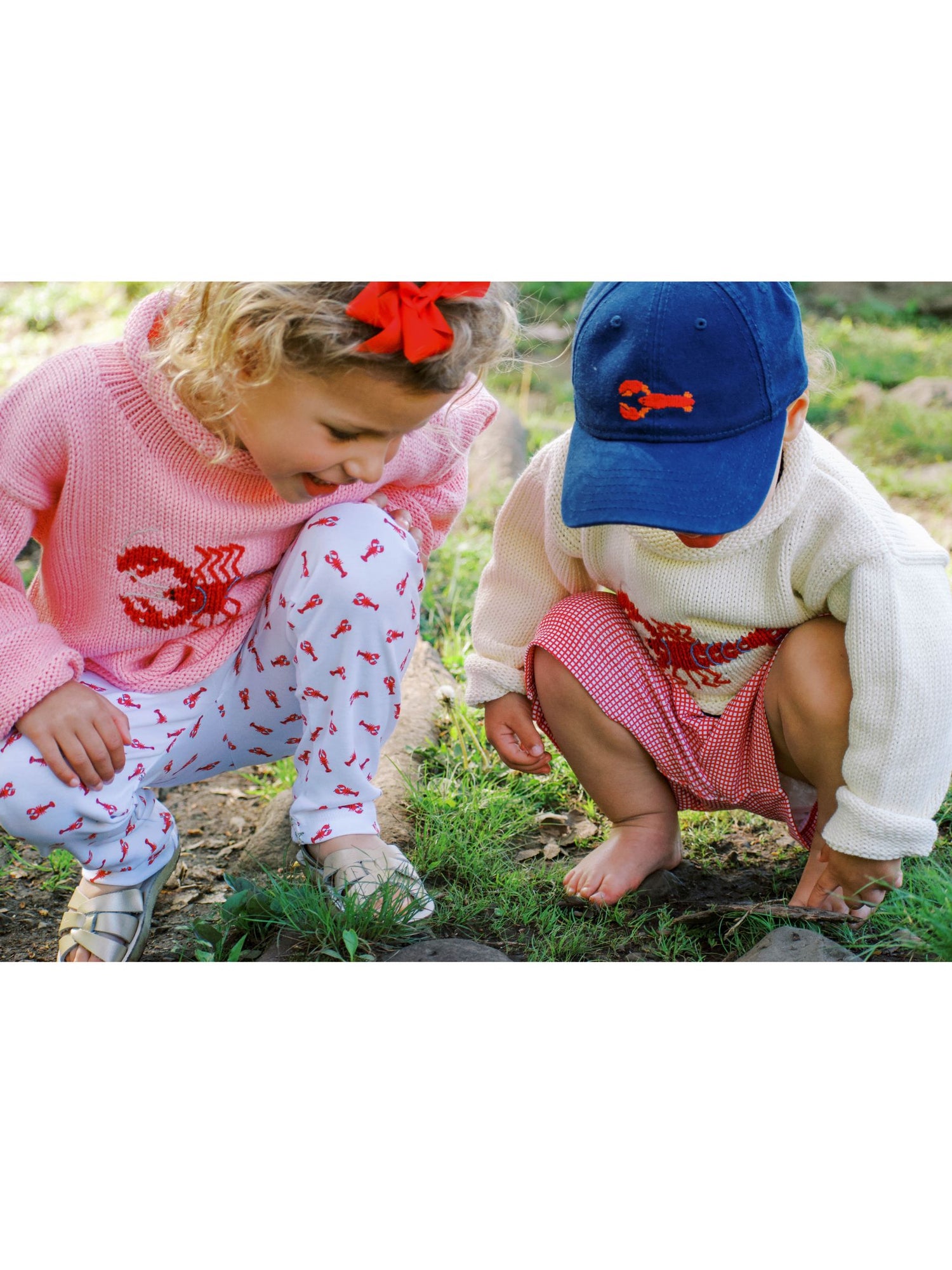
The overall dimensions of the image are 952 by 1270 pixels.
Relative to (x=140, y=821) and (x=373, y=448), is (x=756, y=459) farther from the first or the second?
(x=140, y=821)

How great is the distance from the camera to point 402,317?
4.41ft

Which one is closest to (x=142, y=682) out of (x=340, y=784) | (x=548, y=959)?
(x=340, y=784)

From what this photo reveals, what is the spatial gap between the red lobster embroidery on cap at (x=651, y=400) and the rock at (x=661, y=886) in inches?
27.4

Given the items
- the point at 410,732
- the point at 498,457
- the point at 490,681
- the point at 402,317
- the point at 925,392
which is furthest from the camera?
the point at 925,392

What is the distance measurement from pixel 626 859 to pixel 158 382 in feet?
3.07

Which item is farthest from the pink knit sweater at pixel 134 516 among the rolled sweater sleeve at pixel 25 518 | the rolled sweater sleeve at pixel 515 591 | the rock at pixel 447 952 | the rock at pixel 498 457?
the rock at pixel 498 457

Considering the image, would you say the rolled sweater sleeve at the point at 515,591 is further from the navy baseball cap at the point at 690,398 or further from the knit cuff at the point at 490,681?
the navy baseball cap at the point at 690,398

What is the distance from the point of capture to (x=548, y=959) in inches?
63.1

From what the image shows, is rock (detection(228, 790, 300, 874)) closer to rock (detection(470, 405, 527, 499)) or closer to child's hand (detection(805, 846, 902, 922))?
child's hand (detection(805, 846, 902, 922))

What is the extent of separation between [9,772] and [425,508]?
703 millimetres

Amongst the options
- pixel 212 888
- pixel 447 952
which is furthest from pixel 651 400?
pixel 212 888

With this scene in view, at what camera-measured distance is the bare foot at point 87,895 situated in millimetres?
1641

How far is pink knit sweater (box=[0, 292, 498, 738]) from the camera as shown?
1.55 m

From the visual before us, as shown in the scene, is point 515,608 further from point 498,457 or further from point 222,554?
point 498,457
